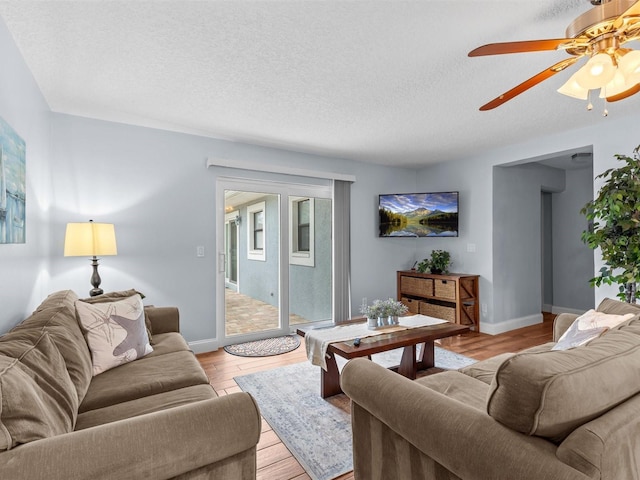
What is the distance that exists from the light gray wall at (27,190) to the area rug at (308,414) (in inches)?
64.7

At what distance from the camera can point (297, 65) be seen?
223cm

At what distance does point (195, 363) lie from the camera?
2.05 meters

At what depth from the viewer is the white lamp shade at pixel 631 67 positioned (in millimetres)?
1609

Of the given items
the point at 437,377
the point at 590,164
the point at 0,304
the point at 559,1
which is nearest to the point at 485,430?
the point at 437,377

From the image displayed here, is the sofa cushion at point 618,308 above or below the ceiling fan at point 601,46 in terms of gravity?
below

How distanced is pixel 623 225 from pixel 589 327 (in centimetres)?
152

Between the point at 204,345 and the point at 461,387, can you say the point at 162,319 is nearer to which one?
the point at 204,345

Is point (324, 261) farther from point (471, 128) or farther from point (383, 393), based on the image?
point (383, 393)

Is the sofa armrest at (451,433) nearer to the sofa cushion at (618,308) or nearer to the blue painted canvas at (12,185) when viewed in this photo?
the sofa cushion at (618,308)

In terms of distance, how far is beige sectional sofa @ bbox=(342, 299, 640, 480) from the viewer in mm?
857

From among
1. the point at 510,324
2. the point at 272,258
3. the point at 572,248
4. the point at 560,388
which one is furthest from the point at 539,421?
the point at 572,248

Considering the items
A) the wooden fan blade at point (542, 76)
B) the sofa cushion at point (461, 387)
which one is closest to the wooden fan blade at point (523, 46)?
the wooden fan blade at point (542, 76)

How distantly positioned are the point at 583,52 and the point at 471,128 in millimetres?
1891

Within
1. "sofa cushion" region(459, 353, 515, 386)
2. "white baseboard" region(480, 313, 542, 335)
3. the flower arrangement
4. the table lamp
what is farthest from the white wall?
the table lamp
